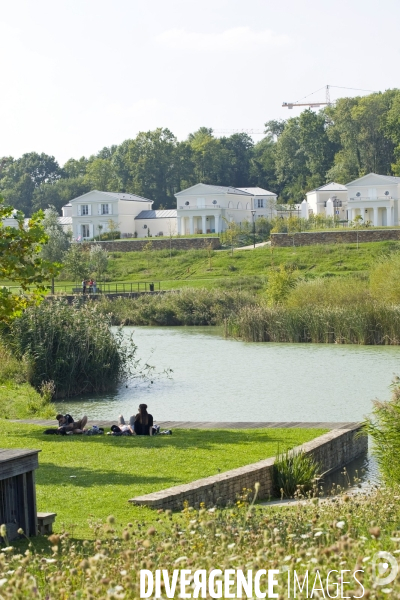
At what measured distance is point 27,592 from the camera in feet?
16.0

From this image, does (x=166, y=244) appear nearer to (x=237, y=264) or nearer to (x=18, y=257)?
(x=237, y=264)

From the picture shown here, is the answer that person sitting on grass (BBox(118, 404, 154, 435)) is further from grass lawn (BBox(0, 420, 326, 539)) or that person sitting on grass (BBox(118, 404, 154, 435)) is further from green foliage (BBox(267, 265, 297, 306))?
green foliage (BBox(267, 265, 297, 306))

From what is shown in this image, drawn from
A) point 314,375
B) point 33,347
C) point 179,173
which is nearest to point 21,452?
point 33,347

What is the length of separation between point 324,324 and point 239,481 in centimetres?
2588

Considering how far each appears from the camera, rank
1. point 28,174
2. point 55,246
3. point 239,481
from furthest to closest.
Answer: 1. point 28,174
2. point 55,246
3. point 239,481

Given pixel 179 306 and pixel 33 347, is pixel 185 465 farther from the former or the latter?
pixel 179 306

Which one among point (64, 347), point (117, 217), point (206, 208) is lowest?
point (64, 347)

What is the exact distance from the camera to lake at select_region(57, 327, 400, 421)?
2216 centimetres

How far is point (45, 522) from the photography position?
29.4 ft

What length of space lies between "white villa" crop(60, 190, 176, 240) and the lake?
59.9 m

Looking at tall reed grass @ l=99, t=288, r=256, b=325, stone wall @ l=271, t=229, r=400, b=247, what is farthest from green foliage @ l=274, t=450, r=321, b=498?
stone wall @ l=271, t=229, r=400, b=247

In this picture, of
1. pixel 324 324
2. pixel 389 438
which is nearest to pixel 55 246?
pixel 324 324

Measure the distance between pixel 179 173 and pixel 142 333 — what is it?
69.4 m

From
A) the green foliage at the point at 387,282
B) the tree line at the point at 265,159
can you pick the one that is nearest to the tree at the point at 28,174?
the tree line at the point at 265,159
